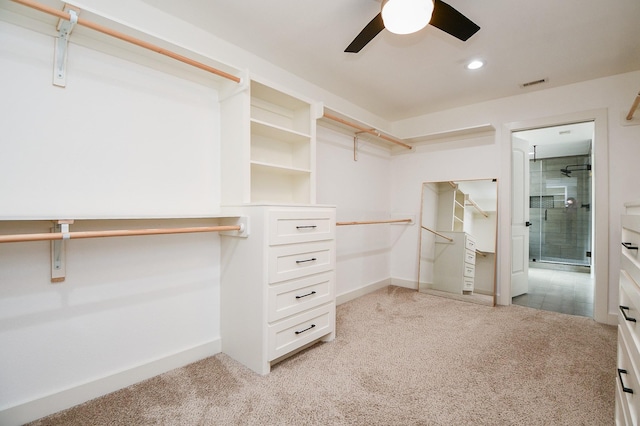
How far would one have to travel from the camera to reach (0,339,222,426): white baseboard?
4.49 ft

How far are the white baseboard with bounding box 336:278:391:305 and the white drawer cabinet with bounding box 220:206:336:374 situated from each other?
98 cm

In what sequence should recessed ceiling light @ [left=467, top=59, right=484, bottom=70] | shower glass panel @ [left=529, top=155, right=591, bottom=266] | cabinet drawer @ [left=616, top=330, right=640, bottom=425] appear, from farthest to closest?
shower glass panel @ [left=529, top=155, right=591, bottom=266] → recessed ceiling light @ [left=467, top=59, right=484, bottom=70] → cabinet drawer @ [left=616, top=330, right=640, bottom=425]

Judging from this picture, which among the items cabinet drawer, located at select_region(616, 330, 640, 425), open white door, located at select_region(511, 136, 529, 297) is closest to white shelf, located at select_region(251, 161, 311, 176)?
cabinet drawer, located at select_region(616, 330, 640, 425)

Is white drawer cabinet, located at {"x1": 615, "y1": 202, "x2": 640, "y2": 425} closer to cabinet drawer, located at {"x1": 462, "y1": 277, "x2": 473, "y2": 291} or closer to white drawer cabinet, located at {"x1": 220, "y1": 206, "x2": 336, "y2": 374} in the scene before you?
white drawer cabinet, located at {"x1": 220, "y1": 206, "x2": 336, "y2": 374}

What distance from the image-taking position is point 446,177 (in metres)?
3.71

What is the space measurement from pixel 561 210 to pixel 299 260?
6.30 meters

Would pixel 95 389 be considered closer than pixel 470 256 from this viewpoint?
Yes

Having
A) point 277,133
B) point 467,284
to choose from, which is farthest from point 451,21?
point 467,284

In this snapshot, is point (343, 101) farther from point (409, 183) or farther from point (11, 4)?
point (11, 4)

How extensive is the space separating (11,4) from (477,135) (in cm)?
394

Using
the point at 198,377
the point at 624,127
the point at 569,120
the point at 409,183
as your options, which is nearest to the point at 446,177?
the point at 409,183

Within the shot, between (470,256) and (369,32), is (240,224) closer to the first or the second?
(369,32)

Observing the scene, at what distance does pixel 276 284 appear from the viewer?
73.1 inches

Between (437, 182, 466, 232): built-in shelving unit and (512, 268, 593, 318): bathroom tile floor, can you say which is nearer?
(512, 268, 593, 318): bathroom tile floor
